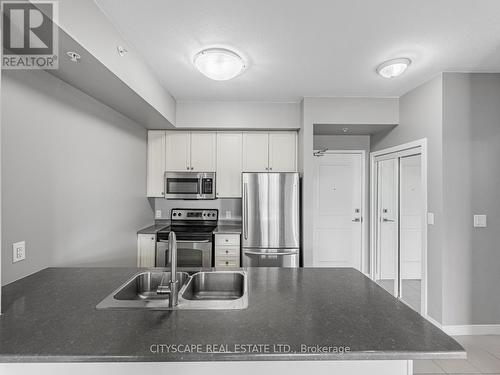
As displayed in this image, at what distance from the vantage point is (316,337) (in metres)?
1.00

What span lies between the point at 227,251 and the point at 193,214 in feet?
3.04

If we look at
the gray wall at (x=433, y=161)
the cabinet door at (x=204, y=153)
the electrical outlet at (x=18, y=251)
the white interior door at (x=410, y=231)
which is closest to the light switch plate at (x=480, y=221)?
the gray wall at (x=433, y=161)

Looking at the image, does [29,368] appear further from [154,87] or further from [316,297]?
[154,87]

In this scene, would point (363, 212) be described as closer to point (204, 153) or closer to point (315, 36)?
point (204, 153)

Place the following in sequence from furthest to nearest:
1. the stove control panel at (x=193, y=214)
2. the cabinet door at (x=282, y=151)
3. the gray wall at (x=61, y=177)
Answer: the stove control panel at (x=193, y=214)
the cabinet door at (x=282, y=151)
the gray wall at (x=61, y=177)

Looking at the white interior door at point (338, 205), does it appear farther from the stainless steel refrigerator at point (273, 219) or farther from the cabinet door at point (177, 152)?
the cabinet door at point (177, 152)

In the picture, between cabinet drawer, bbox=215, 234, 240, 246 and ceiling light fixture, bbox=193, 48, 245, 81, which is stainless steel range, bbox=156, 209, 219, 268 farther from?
ceiling light fixture, bbox=193, 48, 245, 81

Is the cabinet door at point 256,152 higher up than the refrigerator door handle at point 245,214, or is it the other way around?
the cabinet door at point 256,152

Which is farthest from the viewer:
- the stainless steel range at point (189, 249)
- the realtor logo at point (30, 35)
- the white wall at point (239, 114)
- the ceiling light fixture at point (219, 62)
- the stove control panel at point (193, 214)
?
the stove control panel at point (193, 214)

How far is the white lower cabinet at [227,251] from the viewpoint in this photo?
10.8 ft

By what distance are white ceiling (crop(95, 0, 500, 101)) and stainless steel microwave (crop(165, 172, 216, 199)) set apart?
122 cm

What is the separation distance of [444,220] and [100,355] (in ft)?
9.41

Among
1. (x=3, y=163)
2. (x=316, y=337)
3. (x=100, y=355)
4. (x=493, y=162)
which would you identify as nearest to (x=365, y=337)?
(x=316, y=337)

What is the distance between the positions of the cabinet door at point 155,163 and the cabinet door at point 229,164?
78 cm
